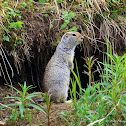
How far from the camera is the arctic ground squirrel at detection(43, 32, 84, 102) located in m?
4.32

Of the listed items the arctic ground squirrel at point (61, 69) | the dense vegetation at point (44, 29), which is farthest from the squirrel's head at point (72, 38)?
the dense vegetation at point (44, 29)

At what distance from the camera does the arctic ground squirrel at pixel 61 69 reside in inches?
170

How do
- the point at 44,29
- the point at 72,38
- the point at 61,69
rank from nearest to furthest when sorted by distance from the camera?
1. the point at 44,29
2. the point at 61,69
3. the point at 72,38

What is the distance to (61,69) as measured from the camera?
14.7 ft

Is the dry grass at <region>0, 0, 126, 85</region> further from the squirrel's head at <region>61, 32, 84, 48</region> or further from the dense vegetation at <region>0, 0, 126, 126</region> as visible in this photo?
the squirrel's head at <region>61, 32, 84, 48</region>

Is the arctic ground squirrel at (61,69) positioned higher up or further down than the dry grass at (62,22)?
further down

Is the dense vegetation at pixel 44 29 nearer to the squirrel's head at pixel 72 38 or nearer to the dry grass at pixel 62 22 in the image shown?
the dry grass at pixel 62 22

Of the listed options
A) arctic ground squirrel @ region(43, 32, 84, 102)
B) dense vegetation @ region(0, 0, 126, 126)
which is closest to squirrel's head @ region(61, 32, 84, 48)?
arctic ground squirrel @ region(43, 32, 84, 102)

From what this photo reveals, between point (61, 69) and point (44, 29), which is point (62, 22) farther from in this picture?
point (61, 69)

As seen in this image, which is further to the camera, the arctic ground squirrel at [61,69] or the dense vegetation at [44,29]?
the arctic ground squirrel at [61,69]

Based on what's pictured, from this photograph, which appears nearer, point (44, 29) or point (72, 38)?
point (44, 29)

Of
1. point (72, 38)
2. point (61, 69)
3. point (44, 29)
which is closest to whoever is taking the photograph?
point (44, 29)

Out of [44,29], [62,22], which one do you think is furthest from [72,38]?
[44,29]

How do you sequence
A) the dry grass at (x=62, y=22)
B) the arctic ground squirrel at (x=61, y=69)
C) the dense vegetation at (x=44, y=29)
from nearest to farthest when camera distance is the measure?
the dense vegetation at (x=44, y=29) < the dry grass at (x=62, y=22) < the arctic ground squirrel at (x=61, y=69)
